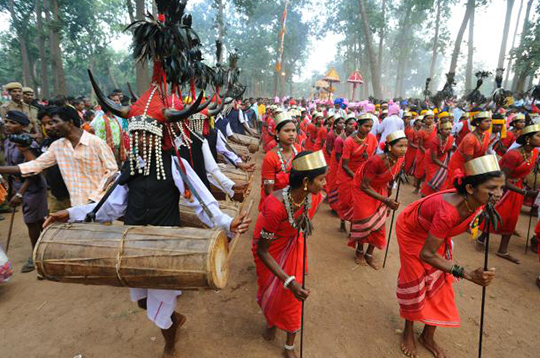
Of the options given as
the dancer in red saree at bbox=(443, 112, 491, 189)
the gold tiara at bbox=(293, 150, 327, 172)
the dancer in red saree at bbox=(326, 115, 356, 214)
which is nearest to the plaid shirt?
the gold tiara at bbox=(293, 150, 327, 172)

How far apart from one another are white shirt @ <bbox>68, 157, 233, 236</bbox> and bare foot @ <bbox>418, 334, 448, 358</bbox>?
7.59 feet

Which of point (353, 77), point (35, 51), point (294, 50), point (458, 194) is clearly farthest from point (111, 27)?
point (458, 194)

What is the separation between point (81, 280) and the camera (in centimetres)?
218

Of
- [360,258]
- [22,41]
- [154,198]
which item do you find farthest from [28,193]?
[22,41]

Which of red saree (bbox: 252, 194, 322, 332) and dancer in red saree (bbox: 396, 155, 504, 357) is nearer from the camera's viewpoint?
dancer in red saree (bbox: 396, 155, 504, 357)

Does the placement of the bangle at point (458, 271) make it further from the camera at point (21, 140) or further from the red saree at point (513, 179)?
the camera at point (21, 140)

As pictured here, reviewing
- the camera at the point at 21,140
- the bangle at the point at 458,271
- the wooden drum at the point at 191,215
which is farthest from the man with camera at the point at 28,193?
the bangle at the point at 458,271

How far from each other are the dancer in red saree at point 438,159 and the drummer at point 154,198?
6.11 m

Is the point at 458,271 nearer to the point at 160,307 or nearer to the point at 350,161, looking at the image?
the point at 160,307

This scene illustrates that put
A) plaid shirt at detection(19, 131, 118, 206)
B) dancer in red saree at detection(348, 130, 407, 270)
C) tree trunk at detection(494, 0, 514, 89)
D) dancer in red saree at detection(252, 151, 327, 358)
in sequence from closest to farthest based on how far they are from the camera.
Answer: dancer in red saree at detection(252, 151, 327, 358)
plaid shirt at detection(19, 131, 118, 206)
dancer in red saree at detection(348, 130, 407, 270)
tree trunk at detection(494, 0, 514, 89)

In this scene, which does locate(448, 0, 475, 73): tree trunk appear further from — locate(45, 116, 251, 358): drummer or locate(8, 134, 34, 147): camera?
locate(8, 134, 34, 147): camera

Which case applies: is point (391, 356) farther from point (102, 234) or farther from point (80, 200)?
point (80, 200)

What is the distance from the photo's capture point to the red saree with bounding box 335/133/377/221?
528 centimetres

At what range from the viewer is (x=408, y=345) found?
10.0 feet
